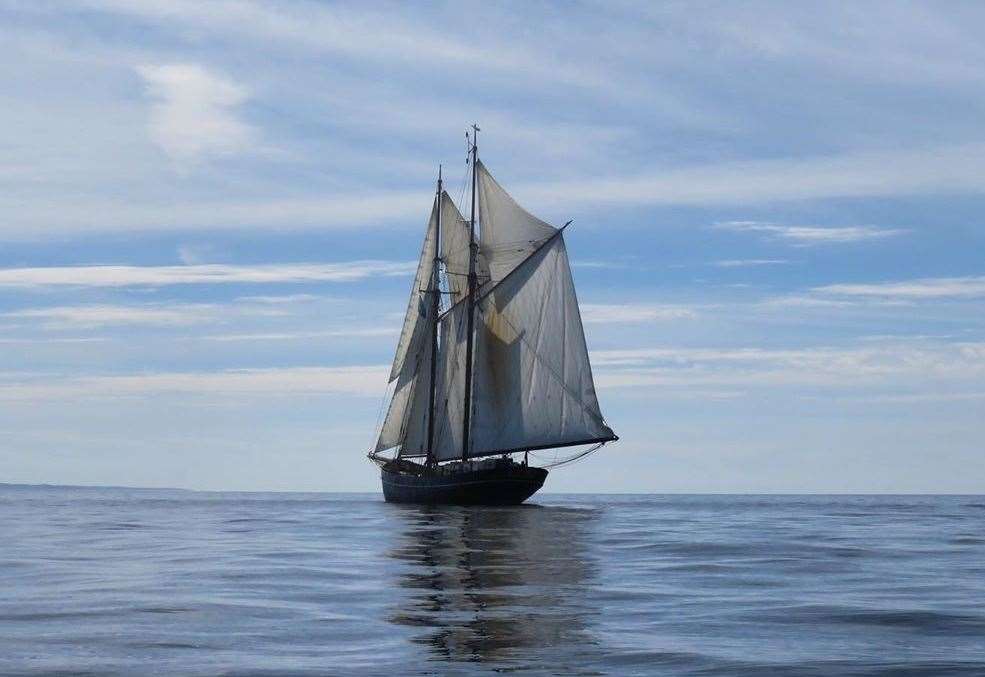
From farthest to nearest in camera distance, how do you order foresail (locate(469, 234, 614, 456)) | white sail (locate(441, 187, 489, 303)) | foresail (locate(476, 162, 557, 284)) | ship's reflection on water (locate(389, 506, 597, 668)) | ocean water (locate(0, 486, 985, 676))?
white sail (locate(441, 187, 489, 303)) → foresail (locate(476, 162, 557, 284)) → foresail (locate(469, 234, 614, 456)) → ship's reflection on water (locate(389, 506, 597, 668)) → ocean water (locate(0, 486, 985, 676))

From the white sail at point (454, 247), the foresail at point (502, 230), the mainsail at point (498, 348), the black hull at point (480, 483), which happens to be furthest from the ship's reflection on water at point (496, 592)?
the white sail at point (454, 247)

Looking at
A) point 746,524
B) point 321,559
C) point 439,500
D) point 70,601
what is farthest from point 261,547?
point 439,500

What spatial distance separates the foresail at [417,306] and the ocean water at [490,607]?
53004 mm

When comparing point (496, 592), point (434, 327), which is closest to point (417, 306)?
point (434, 327)

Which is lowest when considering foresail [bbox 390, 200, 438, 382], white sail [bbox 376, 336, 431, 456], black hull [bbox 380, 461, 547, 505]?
black hull [bbox 380, 461, 547, 505]

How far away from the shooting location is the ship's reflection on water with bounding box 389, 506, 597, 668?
79.3ft

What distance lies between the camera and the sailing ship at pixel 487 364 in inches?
3880

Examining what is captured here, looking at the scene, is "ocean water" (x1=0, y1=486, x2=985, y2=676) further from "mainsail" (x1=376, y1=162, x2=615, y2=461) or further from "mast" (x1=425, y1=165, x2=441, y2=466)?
"mast" (x1=425, y1=165, x2=441, y2=466)

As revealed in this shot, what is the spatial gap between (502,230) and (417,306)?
1154 centimetres

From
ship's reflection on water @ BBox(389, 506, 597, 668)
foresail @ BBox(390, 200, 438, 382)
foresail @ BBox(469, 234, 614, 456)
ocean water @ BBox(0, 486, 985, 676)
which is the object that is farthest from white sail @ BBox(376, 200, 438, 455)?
ocean water @ BBox(0, 486, 985, 676)

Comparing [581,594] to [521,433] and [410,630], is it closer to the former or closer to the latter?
[410,630]

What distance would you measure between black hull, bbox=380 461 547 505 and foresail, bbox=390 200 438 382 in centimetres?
1057

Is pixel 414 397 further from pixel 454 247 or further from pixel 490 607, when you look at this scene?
pixel 490 607

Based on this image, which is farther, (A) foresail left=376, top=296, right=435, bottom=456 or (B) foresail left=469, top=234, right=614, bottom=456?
(A) foresail left=376, top=296, right=435, bottom=456
